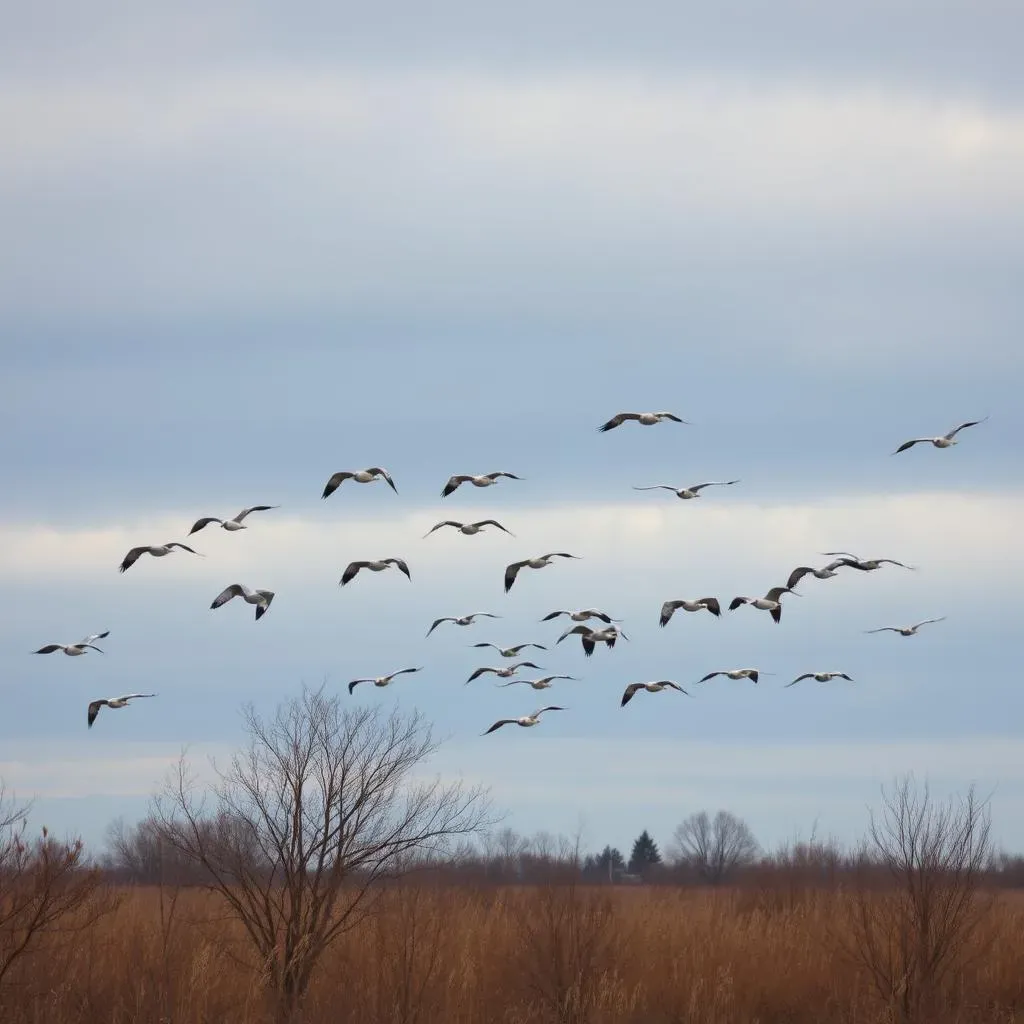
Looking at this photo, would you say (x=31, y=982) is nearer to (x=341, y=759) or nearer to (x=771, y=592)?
(x=341, y=759)

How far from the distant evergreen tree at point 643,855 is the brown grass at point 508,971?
91.4 metres

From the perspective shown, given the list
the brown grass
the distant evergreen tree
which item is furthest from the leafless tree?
the distant evergreen tree

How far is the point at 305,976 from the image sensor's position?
36.5m

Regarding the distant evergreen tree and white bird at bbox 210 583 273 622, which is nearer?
white bird at bbox 210 583 273 622

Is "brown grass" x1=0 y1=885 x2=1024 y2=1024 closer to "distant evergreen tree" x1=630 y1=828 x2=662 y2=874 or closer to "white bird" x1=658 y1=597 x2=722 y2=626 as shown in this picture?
"white bird" x1=658 y1=597 x2=722 y2=626

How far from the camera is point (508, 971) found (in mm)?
42188

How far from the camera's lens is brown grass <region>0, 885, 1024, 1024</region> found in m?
36.1

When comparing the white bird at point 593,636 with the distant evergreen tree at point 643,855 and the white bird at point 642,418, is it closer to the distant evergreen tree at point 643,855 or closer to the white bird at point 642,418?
the white bird at point 642,418

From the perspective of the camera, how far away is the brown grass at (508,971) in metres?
36.1

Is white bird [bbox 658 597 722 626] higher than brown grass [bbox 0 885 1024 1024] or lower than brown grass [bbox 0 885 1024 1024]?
higher

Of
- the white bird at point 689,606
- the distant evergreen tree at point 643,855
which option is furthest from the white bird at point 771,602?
the distant evergreen tree at point 643,855

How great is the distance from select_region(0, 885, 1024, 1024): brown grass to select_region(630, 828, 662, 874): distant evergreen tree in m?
91.4

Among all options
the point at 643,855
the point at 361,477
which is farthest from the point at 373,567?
the point at 643,855

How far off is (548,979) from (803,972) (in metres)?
8.15
